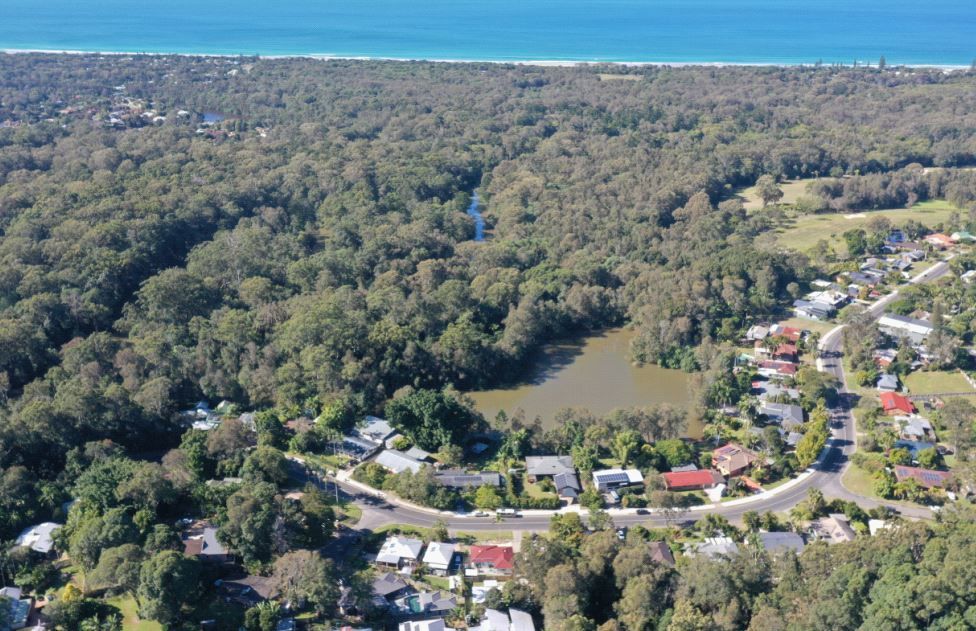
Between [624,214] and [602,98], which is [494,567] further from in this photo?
[602,98]

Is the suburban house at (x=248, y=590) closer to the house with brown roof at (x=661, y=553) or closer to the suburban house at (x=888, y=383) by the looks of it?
the house with brown roof at (x=661, y=553)

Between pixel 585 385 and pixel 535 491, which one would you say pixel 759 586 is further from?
pixel 585 385

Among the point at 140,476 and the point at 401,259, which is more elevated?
the point at 401,259

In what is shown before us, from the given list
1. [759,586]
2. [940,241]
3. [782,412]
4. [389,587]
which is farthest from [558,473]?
[940,241]

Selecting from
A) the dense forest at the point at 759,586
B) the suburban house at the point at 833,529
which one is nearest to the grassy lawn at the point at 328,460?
the dense forest at the point at 759,586

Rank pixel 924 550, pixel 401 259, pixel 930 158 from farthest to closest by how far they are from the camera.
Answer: pixel 930 158, pixel 401 259, pixel 924 550

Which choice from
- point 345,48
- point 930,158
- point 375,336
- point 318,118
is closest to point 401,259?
point 375,336

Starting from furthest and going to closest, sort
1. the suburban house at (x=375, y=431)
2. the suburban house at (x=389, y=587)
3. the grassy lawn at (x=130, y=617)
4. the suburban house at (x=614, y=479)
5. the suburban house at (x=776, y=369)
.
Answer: the suburban house at (x=776, y=369)
the suburban house at (x=375, y=431)
the suburban house at (x=614, y=479)
the suburban house at (x=389, y=587)
the grassy lawn at (x=130, y=617)
